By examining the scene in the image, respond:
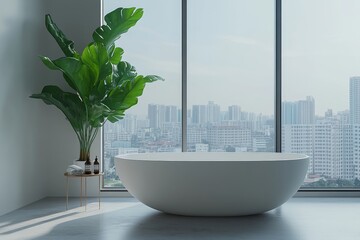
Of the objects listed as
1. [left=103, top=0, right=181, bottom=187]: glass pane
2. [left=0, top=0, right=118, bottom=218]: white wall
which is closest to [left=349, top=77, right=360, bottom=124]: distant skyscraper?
[left=103, top=0, right=181, bottom=187]: glass pane

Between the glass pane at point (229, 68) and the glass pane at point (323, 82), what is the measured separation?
211 mm

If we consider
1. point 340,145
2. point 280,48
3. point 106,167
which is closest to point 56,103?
point 106,167

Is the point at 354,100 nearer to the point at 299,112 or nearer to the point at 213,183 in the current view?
the point at 299,112

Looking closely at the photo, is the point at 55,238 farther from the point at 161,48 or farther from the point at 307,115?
the point at 307,115

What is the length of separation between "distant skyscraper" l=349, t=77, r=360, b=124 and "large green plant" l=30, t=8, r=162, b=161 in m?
2.04

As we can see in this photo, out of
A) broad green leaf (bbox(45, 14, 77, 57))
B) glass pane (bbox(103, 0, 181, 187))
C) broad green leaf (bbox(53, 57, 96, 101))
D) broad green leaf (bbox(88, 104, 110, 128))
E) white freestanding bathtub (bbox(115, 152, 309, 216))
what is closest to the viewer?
white freestanding bathtub (bbox(115, 152, 309, 216))

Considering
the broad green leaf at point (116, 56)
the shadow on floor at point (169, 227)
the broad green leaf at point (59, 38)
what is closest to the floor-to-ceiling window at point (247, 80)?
the broad green leaf at point (116, 56)

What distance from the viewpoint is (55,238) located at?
3.21m

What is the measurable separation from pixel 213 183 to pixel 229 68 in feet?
5.93

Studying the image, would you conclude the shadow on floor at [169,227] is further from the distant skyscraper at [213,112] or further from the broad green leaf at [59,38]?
the broad green leaf at [59,38]

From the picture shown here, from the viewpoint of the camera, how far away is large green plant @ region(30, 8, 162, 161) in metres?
4.27

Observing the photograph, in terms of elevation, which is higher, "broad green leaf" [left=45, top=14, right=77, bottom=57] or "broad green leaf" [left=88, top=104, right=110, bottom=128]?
"broad green leaf" [left=45, top=14, right=77, bottom=57]

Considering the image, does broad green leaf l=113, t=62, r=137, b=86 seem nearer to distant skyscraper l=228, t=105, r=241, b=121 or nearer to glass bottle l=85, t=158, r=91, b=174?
glass bottle l=85, t=158, r=91, b=174

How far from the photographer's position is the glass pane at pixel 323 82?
504 centimetres
